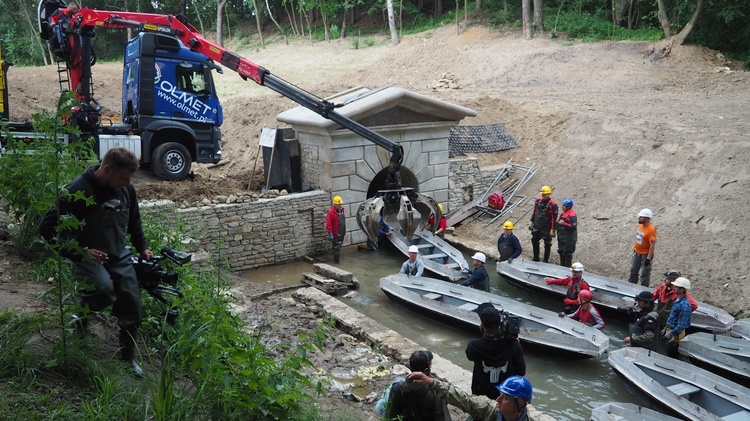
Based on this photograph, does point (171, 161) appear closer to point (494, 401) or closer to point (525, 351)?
point (525, 351)

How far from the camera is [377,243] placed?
13.1 metres

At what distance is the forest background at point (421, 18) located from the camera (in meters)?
21.6

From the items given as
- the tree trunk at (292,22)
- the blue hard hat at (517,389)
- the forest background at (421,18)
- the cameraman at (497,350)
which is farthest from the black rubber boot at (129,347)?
the tree trunk at (292,22)

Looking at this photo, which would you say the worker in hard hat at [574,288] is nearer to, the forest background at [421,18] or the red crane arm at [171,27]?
the red crane arm at [171,27]

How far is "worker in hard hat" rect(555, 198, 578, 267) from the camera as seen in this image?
37.7 ft

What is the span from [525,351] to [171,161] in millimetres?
8476

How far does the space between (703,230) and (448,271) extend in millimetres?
4841

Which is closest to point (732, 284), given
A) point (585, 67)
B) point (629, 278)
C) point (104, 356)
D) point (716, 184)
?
point (629, 278)

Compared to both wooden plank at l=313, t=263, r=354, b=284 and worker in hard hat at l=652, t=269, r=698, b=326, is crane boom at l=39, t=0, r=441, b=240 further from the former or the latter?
worker in hard hat at l=652, t=269, r=698, b=326

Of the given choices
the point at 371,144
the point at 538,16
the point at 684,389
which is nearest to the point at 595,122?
the point at 371,144

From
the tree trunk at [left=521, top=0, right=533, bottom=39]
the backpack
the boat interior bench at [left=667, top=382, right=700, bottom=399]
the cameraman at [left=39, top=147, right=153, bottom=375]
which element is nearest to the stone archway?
the backpack

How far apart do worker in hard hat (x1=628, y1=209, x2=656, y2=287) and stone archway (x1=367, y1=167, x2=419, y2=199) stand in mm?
5546

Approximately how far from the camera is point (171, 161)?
13367 millimetres

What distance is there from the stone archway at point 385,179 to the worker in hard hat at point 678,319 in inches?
291
